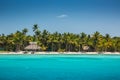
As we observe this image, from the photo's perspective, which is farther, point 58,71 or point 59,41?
point 59,41

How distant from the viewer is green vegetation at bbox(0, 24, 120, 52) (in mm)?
57812

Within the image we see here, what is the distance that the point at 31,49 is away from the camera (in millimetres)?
61188

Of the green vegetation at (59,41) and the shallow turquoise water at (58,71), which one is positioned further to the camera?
the green vegetation at (59,41)

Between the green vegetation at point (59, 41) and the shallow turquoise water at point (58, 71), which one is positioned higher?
the green vegetation at point (59, 41)

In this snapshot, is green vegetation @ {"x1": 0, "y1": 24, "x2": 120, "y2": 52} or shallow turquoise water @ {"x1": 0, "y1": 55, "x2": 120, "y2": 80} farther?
green vegetation @ {"x1": 0, "y1": 24, "x2": 120, "y2": 52}

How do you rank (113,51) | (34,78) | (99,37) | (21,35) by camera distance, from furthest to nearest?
1. (113,51)
2. (99,37)
3. (21,35)
4. (34,78)

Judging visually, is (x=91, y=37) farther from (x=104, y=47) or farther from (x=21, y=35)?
(x=21, y=35)

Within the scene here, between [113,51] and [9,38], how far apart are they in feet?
94.2

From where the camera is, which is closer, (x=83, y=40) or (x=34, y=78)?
(x=34, y=78)

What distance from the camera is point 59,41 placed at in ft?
192

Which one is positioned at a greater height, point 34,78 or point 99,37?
point 99,37

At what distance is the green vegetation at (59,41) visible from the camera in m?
57.8

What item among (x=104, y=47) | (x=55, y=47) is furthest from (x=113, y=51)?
(x=55, y=47)

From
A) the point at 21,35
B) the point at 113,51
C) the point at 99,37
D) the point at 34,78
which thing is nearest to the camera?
the point at 34,78
